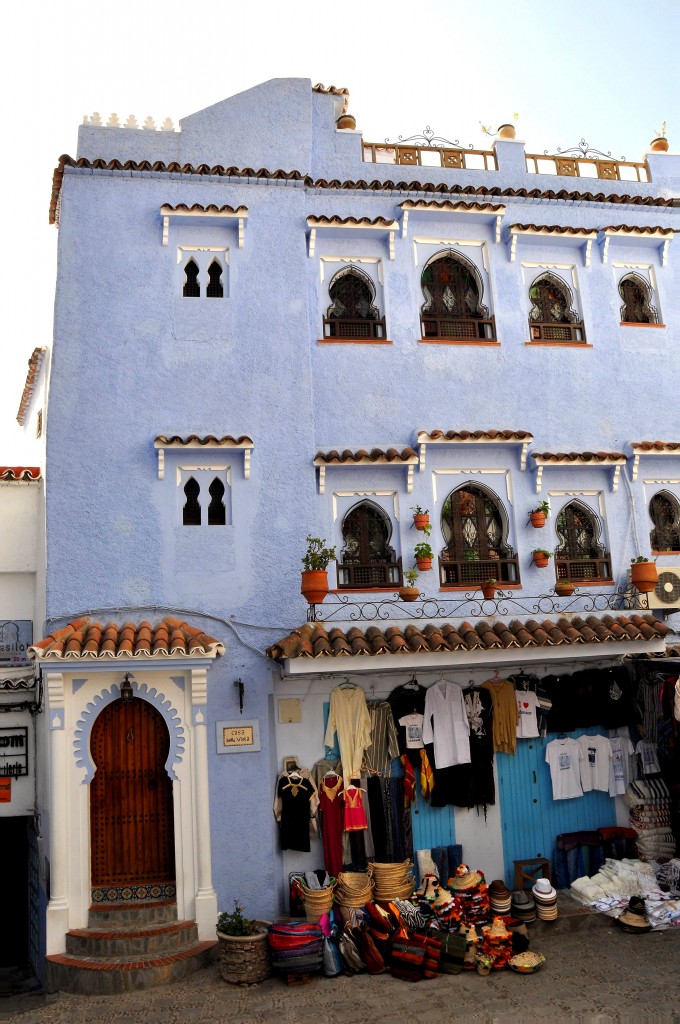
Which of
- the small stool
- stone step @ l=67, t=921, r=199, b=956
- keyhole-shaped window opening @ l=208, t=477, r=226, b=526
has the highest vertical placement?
keyhole-shaped window opening @ l=208, t=477, r=226, b=526

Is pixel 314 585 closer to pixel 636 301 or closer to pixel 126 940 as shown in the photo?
pixel 126 940

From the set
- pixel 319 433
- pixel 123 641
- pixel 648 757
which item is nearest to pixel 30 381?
pixel 319 433

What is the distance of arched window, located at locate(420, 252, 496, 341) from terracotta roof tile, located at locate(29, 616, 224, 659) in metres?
5.93

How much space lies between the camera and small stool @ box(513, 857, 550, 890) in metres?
11.8

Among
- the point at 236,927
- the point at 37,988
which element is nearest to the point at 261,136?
the point at 236,927

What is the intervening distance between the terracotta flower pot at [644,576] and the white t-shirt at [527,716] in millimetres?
2250

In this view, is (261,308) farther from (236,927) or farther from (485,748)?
(236,927)

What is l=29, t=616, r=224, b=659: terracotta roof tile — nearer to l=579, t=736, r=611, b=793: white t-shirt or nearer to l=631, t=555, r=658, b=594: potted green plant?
l=579, t=736, r=611, b=793: white t-shirt

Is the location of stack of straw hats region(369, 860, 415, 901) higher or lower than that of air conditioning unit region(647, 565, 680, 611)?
lower

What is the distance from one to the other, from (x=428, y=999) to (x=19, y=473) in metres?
9.62

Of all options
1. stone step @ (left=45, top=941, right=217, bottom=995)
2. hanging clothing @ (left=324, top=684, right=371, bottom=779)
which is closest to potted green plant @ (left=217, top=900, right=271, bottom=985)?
stone step @ (left=45, top=941, right=217, bottom=995)

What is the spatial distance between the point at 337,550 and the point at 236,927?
5046 mm

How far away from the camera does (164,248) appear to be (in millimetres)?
12602

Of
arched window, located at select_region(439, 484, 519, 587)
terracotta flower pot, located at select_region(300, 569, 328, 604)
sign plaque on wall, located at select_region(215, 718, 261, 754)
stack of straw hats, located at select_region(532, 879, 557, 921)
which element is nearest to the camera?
stack of straw hats, located at select_region(532, 879, 557, 921)
